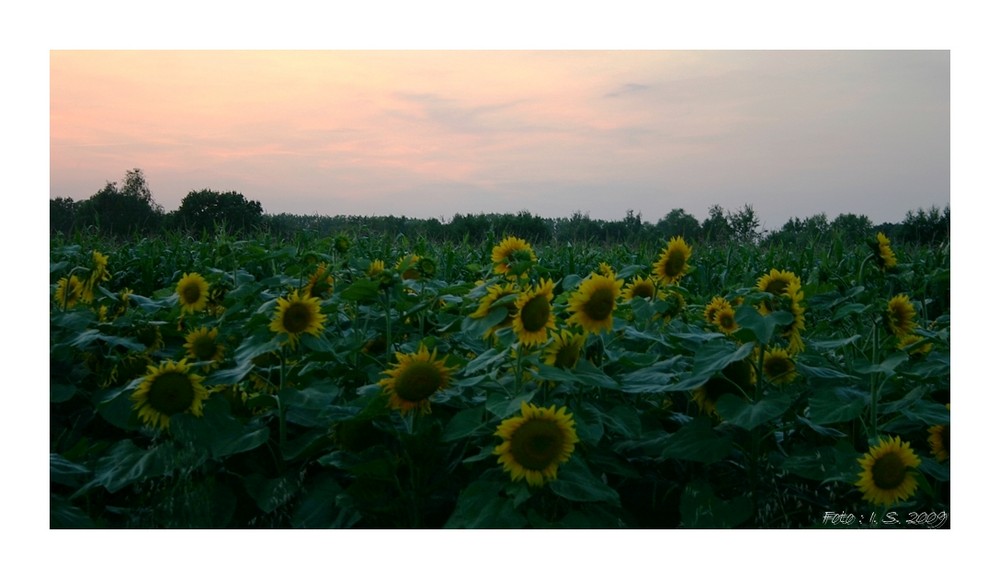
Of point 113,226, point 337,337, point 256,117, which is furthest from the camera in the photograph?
point 113,226

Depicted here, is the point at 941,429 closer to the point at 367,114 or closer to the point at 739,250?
the point at 367,114

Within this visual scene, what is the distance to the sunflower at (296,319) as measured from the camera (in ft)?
5.98

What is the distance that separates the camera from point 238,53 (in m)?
2.64

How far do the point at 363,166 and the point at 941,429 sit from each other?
2.37 meters

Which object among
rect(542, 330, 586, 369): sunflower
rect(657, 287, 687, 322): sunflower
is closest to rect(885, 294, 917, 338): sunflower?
rect(657, 287, 687, 322): sunflower

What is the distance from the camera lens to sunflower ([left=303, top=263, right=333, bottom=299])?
227 centimetres

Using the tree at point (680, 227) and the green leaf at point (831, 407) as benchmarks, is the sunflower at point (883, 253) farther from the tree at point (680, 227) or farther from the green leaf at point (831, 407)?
the tree at point (680, 227)

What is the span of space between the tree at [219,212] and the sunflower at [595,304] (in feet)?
15.1

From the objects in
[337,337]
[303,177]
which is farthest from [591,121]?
[337,337]

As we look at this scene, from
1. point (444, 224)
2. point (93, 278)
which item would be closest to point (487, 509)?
point (93, 278)

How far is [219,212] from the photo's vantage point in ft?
20.6

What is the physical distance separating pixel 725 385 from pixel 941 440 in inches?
21.1

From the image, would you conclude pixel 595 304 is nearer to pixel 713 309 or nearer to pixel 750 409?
pixel 750 409

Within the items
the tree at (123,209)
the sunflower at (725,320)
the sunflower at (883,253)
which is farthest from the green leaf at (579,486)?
the tree at (123,209)
